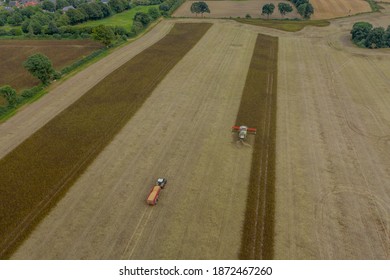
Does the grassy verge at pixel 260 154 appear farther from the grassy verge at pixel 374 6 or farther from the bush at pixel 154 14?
the grassy verge at pixel 374 6

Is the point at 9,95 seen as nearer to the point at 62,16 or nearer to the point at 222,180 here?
the point at 222,180

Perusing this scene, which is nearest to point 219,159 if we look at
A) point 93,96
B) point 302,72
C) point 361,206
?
point 361,206

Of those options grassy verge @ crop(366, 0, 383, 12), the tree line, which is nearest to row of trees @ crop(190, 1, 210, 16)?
the tree line

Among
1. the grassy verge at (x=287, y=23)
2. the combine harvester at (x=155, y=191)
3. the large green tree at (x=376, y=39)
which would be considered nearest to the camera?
the combine harvester at (x=155, y=191)

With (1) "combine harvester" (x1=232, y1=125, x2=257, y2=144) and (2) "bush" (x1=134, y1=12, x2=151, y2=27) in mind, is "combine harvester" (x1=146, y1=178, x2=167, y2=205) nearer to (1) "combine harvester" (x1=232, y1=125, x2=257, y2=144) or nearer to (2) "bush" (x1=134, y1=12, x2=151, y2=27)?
(1) "combine harvester" (x1=232, y1=125, x2=257, y2=144)

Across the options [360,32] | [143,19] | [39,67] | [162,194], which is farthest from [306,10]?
[162,194]

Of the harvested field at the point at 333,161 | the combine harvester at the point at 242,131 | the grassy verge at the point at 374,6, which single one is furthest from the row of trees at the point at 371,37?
the combine harvester at the point at 242,131
